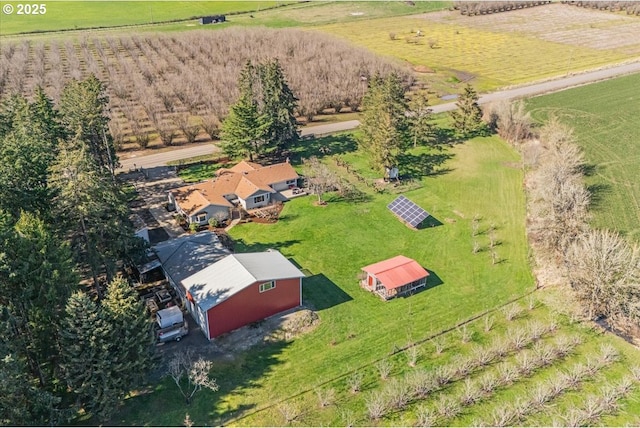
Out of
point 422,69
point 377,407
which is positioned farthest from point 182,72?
point 377,407

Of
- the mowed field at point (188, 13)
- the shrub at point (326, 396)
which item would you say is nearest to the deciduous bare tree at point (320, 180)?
the shrub at point (326, 396)

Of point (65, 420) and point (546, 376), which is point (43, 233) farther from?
point (546, 376)

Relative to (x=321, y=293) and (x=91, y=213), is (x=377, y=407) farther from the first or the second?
(x=91, y=213)

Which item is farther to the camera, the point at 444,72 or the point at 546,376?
the point at 444,72

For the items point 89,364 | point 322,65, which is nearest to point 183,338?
point 89,364

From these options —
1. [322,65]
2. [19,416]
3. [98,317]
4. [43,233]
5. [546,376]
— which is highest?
[322,65]
